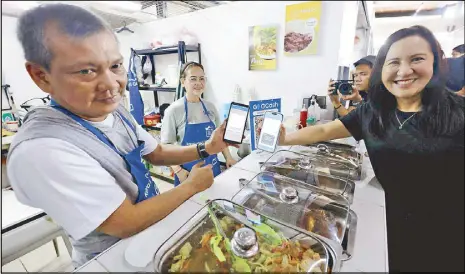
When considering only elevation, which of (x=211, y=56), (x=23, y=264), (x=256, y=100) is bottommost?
(x=23, y=264)

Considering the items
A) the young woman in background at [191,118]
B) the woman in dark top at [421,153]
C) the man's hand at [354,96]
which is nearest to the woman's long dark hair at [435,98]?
the woman in dark top at [421,153]

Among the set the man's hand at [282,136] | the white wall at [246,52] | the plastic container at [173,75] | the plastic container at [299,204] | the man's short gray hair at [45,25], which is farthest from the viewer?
the man's hand at [282,136]

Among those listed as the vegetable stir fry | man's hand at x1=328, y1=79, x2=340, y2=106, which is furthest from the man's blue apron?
man's hand at x1=328, y1=79, x2=340, y2=106

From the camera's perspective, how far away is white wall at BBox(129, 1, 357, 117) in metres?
0.48

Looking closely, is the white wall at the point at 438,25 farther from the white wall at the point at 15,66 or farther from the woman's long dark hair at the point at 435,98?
the white wall at the point at 15,66

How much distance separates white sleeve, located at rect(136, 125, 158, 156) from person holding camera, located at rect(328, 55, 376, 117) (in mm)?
697

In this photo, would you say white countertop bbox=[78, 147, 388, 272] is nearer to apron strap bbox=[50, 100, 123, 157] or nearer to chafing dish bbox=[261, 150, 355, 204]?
chafing dish bbox=[261, 150, 355, 204]

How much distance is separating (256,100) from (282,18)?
0.27 meters

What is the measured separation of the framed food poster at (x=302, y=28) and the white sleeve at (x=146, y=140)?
590 millimetres

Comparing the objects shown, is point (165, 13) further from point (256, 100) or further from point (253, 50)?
point (256, 100)

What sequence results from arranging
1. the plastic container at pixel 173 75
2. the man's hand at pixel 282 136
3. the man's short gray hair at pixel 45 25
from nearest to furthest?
the man's short gray hair at pixel 45 25 → the plastic container at pixel 173 75 → the man's hand at pixel 282 136

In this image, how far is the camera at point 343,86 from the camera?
0.68 meters

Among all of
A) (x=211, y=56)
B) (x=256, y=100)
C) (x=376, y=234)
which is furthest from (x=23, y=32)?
(x=376, y=234)

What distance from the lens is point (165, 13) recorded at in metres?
0.53
